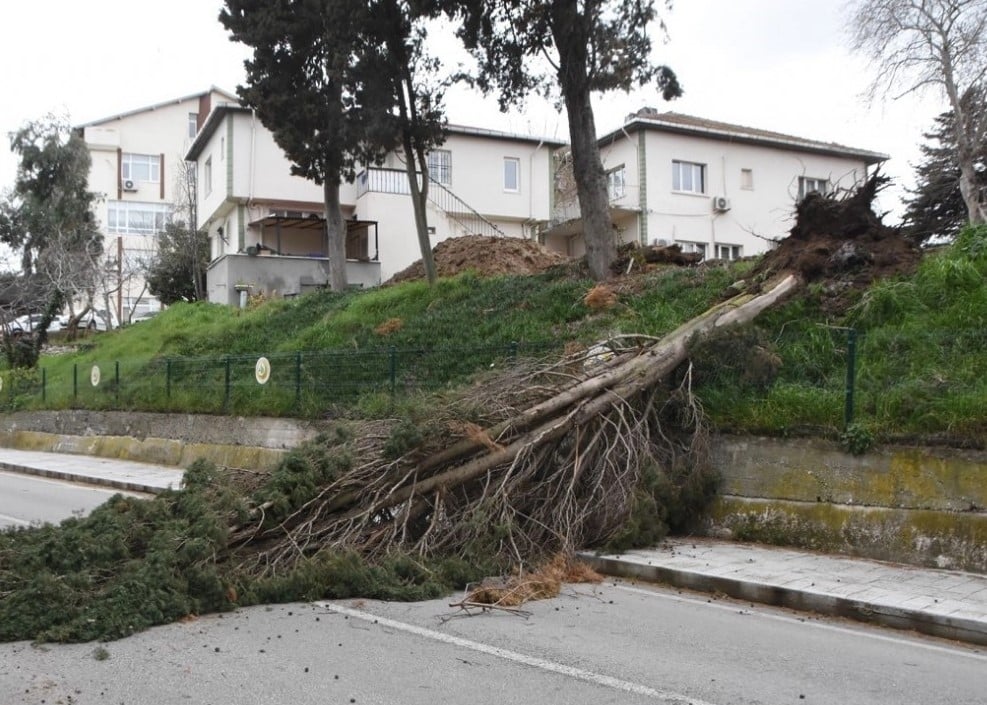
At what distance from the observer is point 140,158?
187 ft

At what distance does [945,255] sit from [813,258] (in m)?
1.72

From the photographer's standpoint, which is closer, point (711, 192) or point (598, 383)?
point (598, 383)

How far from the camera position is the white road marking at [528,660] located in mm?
5275

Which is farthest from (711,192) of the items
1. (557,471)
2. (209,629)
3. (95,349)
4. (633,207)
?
(209,629)

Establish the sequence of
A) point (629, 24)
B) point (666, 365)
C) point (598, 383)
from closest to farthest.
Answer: point (598, 383), point (666, 365), point (629, 24)

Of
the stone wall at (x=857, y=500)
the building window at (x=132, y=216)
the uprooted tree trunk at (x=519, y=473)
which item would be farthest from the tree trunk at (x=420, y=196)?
the building window at (x=132, y=216)

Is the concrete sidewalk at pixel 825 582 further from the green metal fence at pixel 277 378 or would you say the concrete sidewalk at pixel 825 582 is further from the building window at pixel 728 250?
the building window at pixel 728 250

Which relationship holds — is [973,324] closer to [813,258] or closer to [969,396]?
[969,396]

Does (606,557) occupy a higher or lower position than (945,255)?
Answer: lower

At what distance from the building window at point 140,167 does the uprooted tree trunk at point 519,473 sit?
52.8 meters

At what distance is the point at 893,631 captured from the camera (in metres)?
6.98

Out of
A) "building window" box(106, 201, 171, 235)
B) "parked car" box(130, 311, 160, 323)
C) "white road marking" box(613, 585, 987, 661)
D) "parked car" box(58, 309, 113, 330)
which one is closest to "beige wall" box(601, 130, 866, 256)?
"parked car" box(130, 311, 160, 323)

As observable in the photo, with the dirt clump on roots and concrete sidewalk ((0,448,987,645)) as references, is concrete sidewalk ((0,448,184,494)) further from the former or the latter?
the dirt clump on roots

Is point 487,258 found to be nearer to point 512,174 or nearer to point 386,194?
point 386,194
